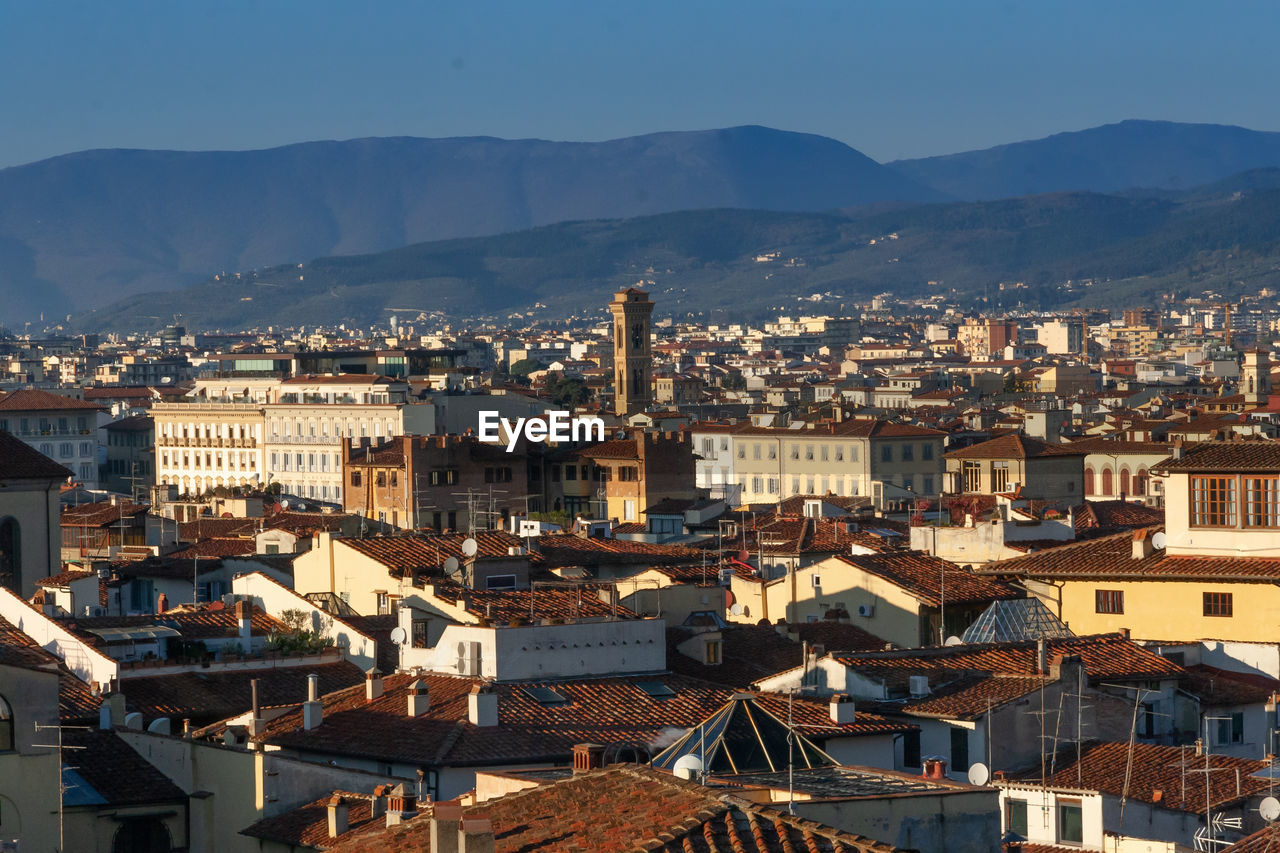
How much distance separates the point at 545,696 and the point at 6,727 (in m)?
5.46

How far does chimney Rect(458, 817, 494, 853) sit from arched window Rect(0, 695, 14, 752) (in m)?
7.05

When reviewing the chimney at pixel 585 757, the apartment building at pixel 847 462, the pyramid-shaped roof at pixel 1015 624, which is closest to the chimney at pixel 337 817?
the chimney at pixel 585 757

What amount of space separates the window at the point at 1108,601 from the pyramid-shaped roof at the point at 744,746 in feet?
42.7

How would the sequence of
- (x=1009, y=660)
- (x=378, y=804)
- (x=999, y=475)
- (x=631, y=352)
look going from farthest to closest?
(x=631, y=352) → (x=999, y=475) → (x=1009, y=660) → (x=378, y=804)

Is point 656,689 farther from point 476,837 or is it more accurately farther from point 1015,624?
point 476,837

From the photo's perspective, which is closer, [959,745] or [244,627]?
[959,745]

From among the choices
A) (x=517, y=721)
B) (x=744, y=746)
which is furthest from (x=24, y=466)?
(x=744, y=746)

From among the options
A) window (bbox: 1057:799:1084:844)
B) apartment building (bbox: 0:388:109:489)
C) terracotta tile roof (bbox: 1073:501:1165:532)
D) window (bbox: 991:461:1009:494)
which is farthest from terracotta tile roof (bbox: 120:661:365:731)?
apartment building (bbox: 0:388:109:489)

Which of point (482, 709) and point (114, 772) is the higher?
point (482, 709)

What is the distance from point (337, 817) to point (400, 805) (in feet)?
4.29

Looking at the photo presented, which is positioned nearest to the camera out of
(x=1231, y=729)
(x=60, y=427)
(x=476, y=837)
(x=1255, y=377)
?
(x=476, y=837)

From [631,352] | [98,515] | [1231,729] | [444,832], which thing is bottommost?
[1231,729]

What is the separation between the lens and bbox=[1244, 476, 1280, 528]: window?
2945cm

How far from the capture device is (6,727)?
19141 millimetres
